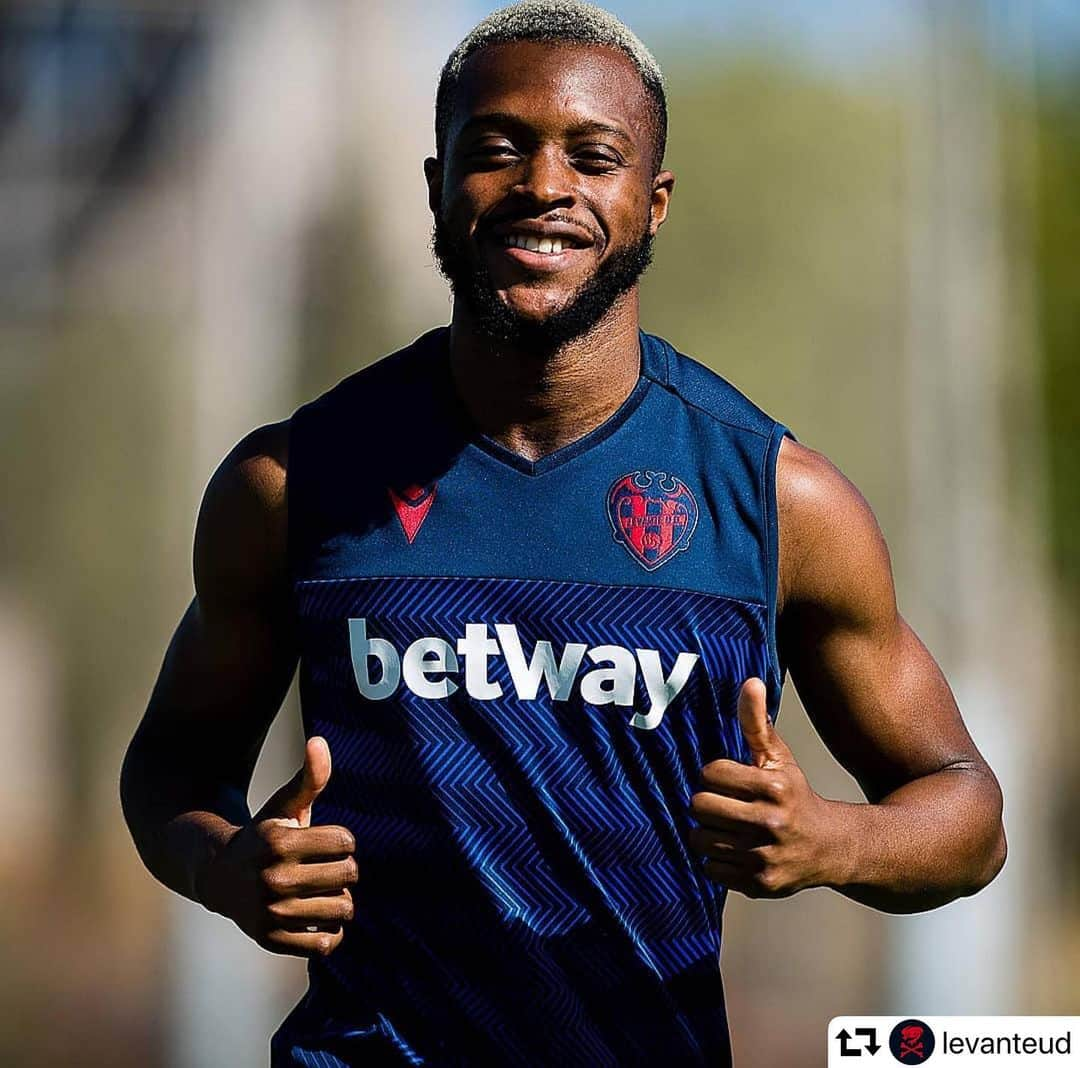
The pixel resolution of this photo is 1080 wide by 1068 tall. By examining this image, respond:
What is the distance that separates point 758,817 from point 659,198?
1.22 m

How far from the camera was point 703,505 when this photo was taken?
333 centimetres

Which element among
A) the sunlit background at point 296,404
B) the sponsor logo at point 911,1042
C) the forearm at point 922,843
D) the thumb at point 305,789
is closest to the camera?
the thumb at point 305,789

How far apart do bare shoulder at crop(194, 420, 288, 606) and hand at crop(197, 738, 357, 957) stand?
460 millimetres

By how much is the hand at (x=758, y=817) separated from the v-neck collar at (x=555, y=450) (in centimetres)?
62

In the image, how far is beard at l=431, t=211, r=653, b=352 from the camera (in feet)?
10.8

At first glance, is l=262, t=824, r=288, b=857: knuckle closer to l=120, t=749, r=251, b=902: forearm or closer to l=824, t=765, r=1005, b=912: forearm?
l=120, t=749, r=251, b=902: forearm

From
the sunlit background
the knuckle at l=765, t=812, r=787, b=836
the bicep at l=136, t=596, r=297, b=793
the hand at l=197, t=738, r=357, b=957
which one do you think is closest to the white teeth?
the bicep at l=136, t=596, r=297, b=793

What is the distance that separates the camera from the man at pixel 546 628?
10.6 ft

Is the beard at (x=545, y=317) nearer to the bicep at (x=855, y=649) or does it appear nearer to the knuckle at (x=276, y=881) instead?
the bicep at (x=855, y=649)

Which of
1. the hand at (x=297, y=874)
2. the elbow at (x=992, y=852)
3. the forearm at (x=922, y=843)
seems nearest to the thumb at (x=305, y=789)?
the hand at (x=297, y=874)

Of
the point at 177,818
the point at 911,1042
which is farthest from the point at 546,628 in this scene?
the point at 911,1042

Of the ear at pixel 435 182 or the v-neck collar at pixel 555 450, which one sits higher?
the ear at pixel 435 182

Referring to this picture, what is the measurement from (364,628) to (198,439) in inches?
291

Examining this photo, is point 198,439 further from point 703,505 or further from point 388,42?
point 703,505
